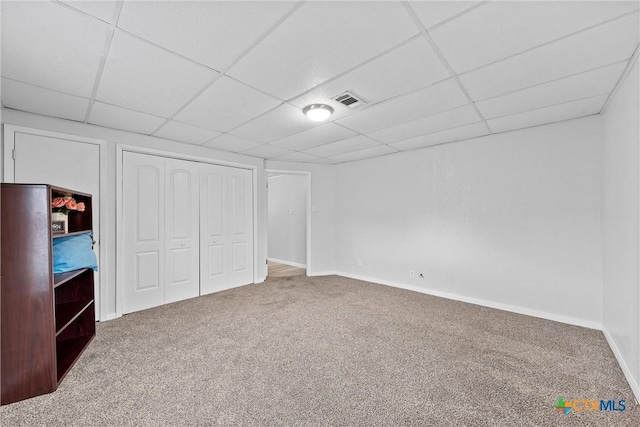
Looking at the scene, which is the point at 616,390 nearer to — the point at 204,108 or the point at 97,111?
the point at 204,108

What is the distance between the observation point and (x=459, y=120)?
3.09 meters

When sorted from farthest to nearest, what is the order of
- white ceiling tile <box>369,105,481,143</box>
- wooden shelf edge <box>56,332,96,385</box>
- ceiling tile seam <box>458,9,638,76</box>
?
1. white ceiling tile <box>369,105,481,143</box>
2. wooden shelf edge <box>56,332,96,385</box>
3. ceiling tile seam <box>458,9,638,76</box>

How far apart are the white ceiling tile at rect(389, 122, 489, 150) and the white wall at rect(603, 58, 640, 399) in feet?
3.75

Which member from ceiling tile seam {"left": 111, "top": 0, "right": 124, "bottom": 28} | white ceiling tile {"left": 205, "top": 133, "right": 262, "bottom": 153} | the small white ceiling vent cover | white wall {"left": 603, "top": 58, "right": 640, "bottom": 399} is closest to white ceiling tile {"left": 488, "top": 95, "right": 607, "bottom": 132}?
white wall {"left": 603, "top": 58, "right": 640, "bottom": 399}

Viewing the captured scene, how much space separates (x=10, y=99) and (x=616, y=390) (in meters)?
5.54

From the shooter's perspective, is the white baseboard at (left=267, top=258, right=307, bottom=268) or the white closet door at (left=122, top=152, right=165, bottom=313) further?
the white baseboard at (left=267, top=258, right=307, bottom=268)

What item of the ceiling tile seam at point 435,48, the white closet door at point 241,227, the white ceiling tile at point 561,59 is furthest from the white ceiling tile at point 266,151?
the white ceiling tile at point 561,59

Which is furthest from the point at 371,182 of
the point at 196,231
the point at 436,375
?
the point at 436,375

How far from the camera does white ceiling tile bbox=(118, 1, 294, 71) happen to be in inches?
55.1

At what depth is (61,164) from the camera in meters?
2.95

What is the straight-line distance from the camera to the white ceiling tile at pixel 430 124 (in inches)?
114

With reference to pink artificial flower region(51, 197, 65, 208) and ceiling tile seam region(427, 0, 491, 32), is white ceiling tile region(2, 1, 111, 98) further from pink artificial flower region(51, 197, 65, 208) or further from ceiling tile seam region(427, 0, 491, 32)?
ceiling tile seam region(427, 0, 491, 32)

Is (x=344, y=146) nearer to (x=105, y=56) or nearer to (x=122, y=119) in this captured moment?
(x=122, y=119)

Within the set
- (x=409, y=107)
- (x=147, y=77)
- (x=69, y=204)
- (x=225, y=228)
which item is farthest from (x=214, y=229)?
(x=409, y=107)
